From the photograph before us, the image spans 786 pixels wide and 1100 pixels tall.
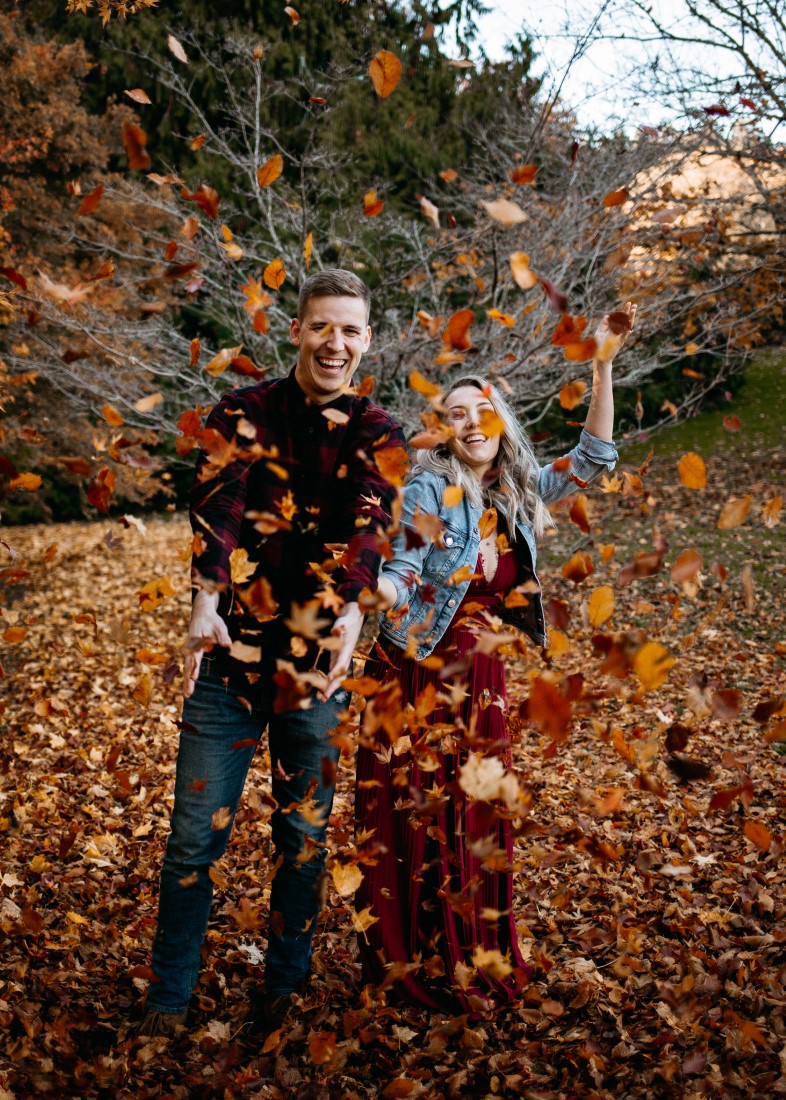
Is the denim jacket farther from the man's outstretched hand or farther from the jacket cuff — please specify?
the man's outstretched hand

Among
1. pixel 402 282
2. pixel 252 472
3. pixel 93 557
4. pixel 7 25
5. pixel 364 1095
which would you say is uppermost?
pixel 7 25

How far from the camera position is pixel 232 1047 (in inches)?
83.0

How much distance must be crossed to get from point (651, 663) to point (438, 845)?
1.08m

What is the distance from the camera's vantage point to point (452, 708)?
2229mm

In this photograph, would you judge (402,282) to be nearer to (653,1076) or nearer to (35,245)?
(653,1076)

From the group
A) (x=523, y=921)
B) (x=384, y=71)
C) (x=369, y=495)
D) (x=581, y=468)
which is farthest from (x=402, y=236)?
(x=523, y=921)

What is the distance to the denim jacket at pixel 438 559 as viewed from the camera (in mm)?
2193

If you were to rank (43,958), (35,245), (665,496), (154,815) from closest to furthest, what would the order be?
1. (43,958)
2. (154,815)
3. (35,245)
4. (665,496)

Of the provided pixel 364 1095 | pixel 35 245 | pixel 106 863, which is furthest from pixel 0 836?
pixel 35 245

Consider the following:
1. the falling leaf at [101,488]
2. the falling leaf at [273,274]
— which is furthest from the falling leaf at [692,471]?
the falling leaf at [101,488]

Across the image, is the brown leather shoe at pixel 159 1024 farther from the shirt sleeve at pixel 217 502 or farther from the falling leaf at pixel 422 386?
the falling leaf at pixel 422 386

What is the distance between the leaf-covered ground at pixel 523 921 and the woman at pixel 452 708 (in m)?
0.13

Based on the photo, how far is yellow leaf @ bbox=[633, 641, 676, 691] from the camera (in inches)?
62.4

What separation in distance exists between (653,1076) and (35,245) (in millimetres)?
12546
